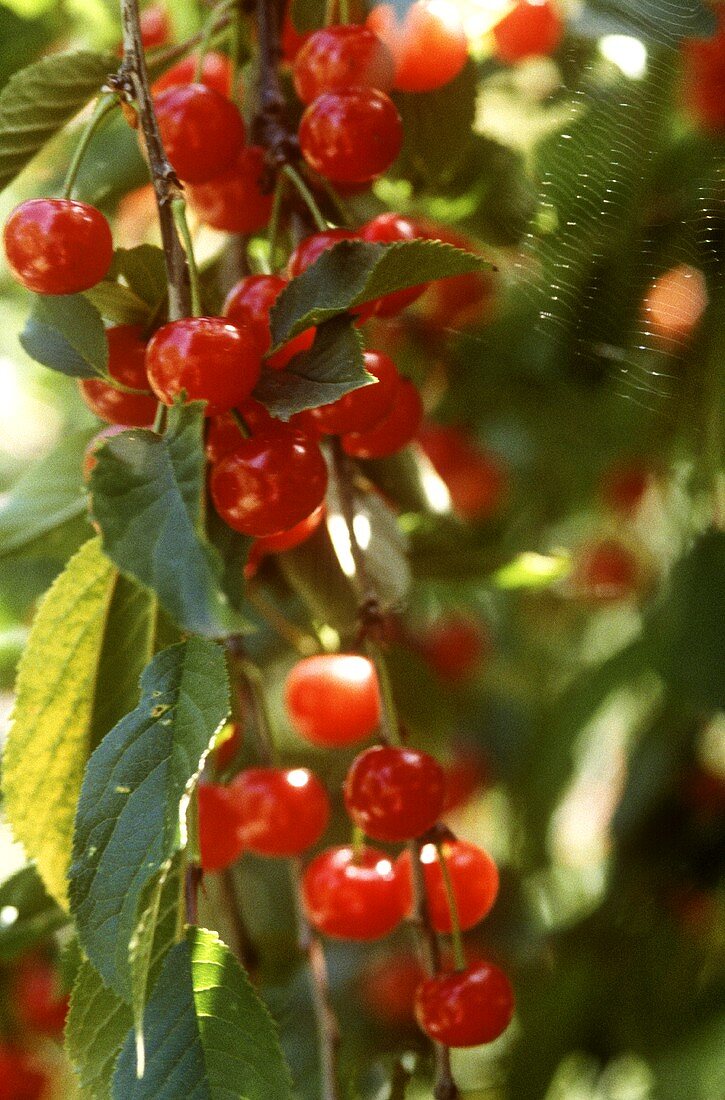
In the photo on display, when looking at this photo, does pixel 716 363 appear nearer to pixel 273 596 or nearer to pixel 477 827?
pixel 273 596

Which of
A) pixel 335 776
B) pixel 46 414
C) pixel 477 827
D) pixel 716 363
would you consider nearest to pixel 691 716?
pixel 335 776

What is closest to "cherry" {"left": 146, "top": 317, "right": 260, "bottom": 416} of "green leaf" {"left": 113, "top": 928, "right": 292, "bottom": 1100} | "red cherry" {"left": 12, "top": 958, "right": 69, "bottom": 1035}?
"green leaf" {"left": 113, "top": 928, "right": 292, "bottom": 1100}

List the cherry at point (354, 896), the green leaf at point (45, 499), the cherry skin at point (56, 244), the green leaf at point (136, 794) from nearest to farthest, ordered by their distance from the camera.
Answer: the green leaf at point (136, 794), the cherry skin at point (56, 244), the cherry at point (354, 896), the green leaf at point (45, 499)

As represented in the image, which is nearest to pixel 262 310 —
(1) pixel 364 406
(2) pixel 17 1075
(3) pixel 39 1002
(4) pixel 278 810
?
(1) pixel 364 406

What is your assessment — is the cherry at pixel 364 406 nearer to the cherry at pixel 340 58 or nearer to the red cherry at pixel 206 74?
the cherry at pixel 340 58

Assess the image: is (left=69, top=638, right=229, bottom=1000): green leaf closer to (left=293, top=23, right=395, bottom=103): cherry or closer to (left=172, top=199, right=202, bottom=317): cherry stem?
(left=172, top=199, right=202, bottom=317): cherry stem

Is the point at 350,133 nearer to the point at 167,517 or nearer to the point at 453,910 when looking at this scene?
the point at 167,517

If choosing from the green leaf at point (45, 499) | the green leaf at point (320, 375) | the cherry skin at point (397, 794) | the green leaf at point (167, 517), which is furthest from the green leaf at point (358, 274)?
the green leaf at point (45, 499)
